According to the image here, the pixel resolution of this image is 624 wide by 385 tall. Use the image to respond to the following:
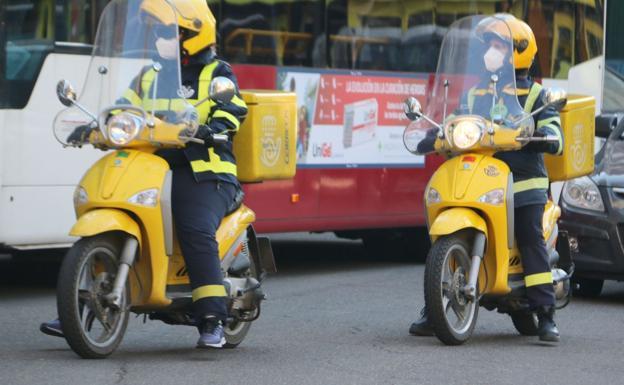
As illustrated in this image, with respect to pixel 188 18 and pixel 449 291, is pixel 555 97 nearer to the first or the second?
pixel 449 291

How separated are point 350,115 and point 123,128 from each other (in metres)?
5.53

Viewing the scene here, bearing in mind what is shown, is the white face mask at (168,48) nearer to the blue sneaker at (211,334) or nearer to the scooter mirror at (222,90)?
the scooter mirror at (222,90)

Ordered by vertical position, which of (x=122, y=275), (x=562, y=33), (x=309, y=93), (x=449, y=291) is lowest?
(x=449, y=291)

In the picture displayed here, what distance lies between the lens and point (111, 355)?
7.86 m

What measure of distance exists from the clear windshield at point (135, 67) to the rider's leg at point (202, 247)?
1.29ft

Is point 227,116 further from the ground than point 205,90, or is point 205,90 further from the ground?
point 205,90

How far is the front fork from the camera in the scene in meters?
8.48

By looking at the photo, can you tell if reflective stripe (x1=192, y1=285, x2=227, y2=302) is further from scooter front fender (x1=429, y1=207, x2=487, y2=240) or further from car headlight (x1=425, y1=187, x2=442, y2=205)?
car headlight (x1=425, y1=187, x2=442, y2=205)

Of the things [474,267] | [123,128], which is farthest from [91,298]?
[474,267]

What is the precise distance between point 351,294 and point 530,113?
334 cm

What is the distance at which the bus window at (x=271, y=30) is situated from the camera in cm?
1205

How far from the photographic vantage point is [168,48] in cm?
787

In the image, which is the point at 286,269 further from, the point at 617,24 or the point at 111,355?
→ the point at 617,24

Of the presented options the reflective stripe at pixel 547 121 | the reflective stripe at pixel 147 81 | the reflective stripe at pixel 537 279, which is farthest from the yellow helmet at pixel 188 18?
the reflective stripe at pixel 537 279
